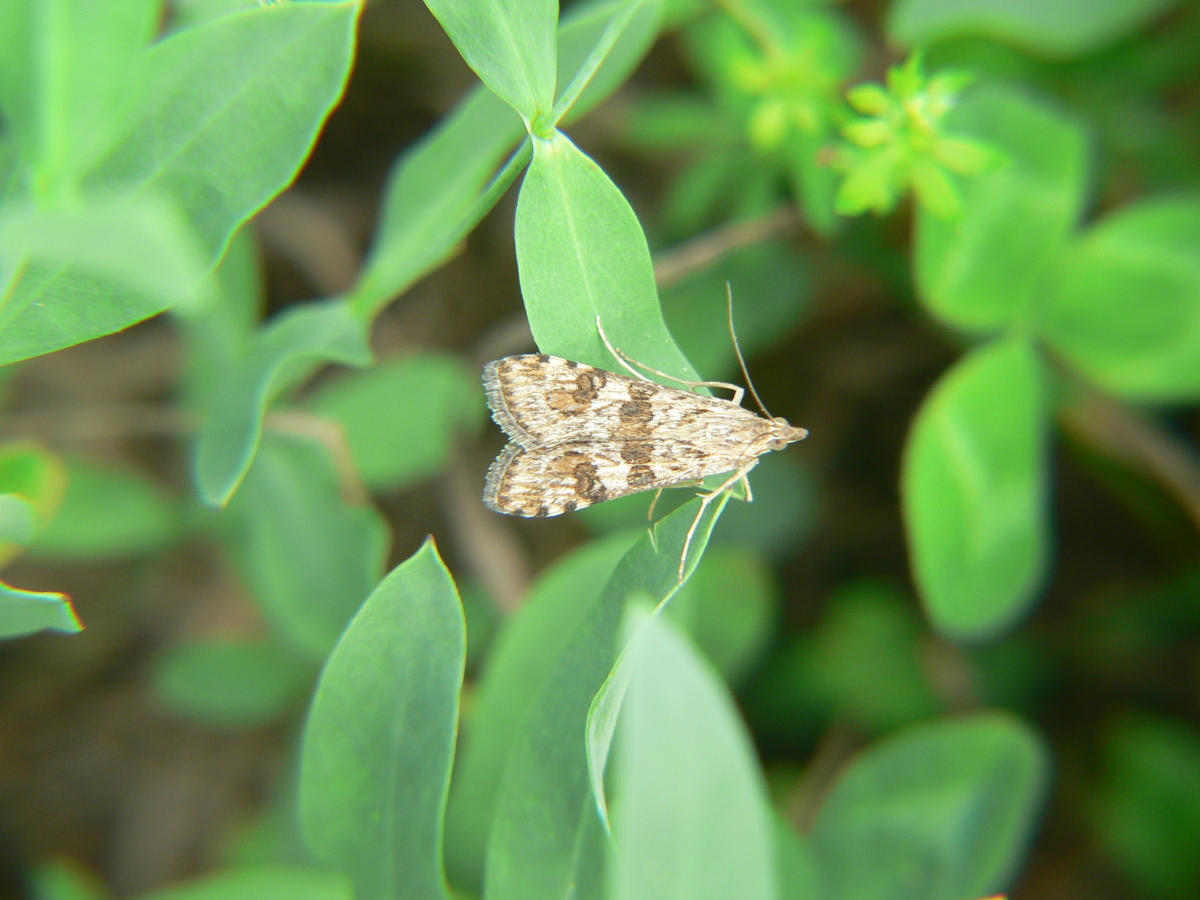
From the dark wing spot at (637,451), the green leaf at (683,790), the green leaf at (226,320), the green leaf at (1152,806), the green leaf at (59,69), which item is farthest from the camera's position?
the green leaf at (1152,806)

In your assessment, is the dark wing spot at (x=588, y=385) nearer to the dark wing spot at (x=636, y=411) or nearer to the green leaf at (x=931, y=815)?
the dark wing spot at (x=636, y=411)

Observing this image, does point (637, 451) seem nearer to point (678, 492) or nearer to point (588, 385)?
point (588, 385)

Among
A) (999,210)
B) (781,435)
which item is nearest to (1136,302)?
(999,210)

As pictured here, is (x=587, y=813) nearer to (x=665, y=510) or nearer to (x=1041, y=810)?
(x=665, y=510)

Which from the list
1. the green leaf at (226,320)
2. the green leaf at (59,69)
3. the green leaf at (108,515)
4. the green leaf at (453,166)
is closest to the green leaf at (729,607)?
the green leaf at (453,166)

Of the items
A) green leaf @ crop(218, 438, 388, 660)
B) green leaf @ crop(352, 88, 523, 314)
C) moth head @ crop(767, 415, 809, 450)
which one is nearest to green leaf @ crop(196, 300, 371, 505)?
green leaf @ crop(352, 88, 523, 314)

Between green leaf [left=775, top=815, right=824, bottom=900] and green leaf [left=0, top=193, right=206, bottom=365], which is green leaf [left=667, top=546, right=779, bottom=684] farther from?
green leaf [left=0, top=193, right=206, bottom=365]
